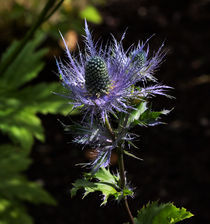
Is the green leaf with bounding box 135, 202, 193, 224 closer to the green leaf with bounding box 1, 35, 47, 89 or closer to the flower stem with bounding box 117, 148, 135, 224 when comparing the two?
the flower stem with bounding box 117, 148, 135, 224

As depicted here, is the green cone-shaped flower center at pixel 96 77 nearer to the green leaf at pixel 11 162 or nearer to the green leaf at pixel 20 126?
the green leaf at pixel 20 126

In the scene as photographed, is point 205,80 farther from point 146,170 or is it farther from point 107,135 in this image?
point 107,135

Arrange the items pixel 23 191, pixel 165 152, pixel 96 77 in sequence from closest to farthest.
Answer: pixel 96 77 → pixel 23 191 → pixel 165 152

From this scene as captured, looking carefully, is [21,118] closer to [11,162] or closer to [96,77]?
[11,162]

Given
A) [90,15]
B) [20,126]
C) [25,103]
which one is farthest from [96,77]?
[90,15]

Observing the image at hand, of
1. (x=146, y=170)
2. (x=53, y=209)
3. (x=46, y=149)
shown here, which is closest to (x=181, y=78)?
(x=146, y=170)
